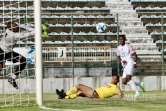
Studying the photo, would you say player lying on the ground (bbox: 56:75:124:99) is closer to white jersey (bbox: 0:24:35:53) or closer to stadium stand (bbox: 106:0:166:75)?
white jersey (bbox: 0:24:35:53)

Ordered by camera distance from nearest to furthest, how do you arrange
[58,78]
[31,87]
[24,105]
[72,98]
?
[24,105], [72,98], [31,87], [58,78]

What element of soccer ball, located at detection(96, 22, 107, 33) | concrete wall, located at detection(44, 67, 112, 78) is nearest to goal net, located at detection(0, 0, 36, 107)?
concrete wall, located at detection(44, 67, 112, 78)

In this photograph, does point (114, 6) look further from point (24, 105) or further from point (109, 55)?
point (24, 105)

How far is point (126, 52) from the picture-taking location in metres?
17.4

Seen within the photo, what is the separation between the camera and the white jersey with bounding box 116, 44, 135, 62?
57.0 ft

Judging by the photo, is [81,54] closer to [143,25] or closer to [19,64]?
[19,64]

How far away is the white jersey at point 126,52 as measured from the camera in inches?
683

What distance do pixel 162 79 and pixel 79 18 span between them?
5.83 metres

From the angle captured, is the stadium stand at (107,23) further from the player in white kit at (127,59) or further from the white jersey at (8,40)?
the white jersey at (8,40)

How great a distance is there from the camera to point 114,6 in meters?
28.2

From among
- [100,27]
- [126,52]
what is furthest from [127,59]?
[100,27]

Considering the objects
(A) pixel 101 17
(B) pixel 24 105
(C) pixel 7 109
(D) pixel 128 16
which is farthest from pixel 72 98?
(D) pixel 128 16

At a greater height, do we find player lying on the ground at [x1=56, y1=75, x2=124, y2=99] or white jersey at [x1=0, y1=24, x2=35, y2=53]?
white jersey at [x1=0, y1=24, x2=35, y2=53]

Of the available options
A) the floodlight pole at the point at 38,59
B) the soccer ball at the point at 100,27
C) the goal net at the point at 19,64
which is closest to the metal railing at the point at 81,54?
the goal net at the point at 19,64
